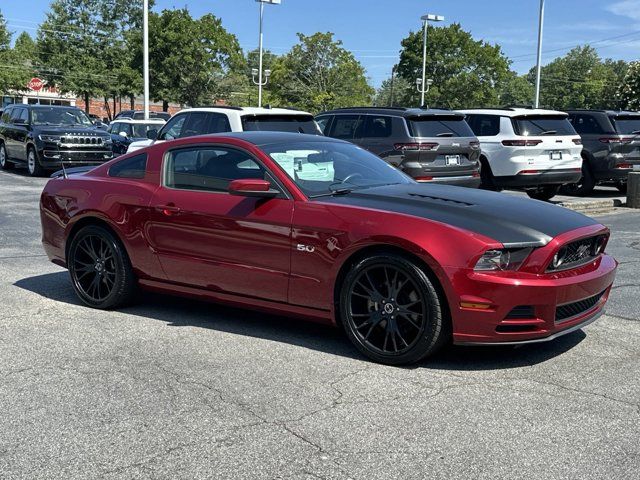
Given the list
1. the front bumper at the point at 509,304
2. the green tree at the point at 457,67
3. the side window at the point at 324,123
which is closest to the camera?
the front bumper at the point at 509,304

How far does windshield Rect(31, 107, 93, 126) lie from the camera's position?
771 inches

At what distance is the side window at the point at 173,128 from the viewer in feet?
40.7

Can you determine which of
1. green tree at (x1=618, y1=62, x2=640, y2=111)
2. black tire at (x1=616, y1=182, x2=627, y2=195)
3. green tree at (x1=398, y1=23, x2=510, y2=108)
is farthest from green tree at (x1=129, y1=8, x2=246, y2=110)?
black tire at (x1=616, y1=182, x2=627, y2=195)

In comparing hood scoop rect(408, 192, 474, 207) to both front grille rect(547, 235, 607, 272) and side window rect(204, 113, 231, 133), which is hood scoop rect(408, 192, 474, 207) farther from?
side window rect(204, 113, 231, 133)

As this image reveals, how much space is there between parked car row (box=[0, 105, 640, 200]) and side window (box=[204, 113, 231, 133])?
19mm

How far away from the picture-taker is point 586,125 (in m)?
16.5

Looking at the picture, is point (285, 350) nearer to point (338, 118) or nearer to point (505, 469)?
point (505, 469)

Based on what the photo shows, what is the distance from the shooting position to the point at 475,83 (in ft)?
217

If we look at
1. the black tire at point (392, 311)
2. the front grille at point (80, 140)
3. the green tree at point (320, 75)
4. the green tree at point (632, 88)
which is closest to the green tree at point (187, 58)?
the green tree at point (320, 75)

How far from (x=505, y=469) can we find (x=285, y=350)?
2141 millimetres

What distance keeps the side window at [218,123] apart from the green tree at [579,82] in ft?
298

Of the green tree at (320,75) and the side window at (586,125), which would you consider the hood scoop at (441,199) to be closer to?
the side window at (586,125)

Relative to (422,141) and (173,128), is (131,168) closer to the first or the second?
(173,128)

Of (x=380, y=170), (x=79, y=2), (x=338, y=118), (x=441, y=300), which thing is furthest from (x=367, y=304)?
(x=79, y=2)
